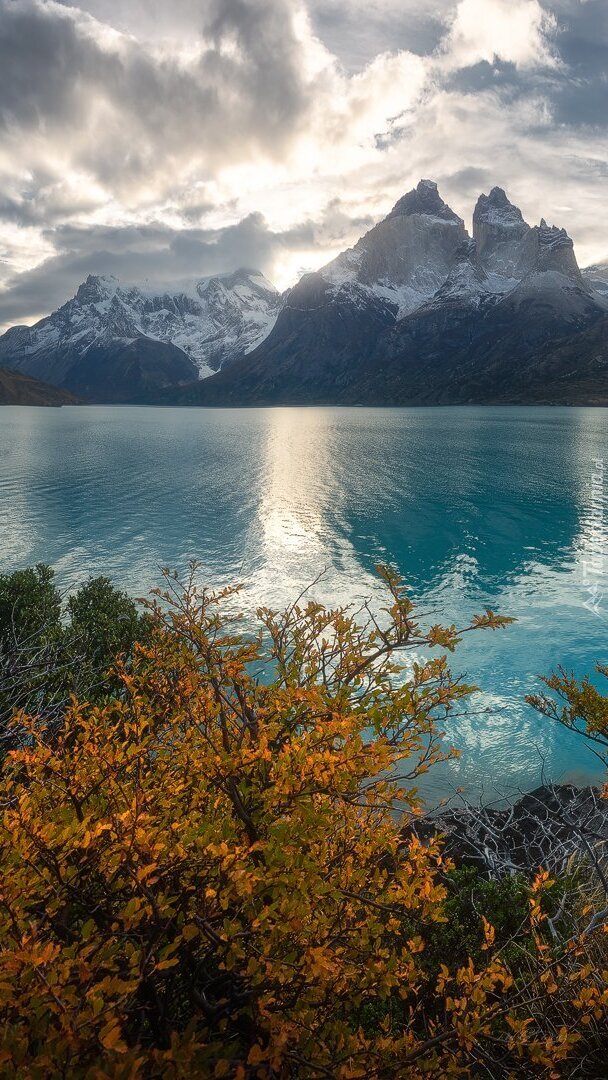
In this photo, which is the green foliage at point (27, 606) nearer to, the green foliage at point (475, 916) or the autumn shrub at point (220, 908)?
the green foliage at point (475, 916)

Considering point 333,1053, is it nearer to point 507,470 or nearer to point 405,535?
point 405,535

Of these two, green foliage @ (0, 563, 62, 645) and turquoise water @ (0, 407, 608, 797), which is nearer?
green foliage @ (0, 563, 62, 645)

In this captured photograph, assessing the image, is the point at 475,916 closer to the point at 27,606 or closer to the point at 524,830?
the point at 524,830

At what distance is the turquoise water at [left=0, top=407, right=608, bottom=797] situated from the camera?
31641mm

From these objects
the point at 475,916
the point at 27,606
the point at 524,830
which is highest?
the point at 27,606

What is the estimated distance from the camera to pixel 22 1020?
13.5ft

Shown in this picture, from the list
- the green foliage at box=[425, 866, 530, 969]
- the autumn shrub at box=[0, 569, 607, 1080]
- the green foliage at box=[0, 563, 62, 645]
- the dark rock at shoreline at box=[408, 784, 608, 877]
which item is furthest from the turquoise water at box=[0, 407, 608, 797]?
the green foliage at box=[0, 563, 62, 645]

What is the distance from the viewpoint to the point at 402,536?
63156mm

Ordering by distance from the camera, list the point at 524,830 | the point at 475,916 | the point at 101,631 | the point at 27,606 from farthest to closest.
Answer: the point at 27,606
the point at 101,631
the point at 524,830
the point at 475,916

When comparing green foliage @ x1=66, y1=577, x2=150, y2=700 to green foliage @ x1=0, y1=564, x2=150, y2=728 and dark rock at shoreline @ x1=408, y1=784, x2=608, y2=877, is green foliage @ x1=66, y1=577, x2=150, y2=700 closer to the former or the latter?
green foliage @ x1=0, y1=564, x2=150, y2=728

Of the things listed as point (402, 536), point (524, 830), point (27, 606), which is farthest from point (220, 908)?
point (402, 536)

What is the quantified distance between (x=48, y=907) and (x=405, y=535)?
61004 millimetres

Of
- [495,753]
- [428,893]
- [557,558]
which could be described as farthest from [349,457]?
[428,893]

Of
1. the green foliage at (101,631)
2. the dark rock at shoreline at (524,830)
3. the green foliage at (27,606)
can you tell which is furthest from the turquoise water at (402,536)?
the green foliage at (27,606)
